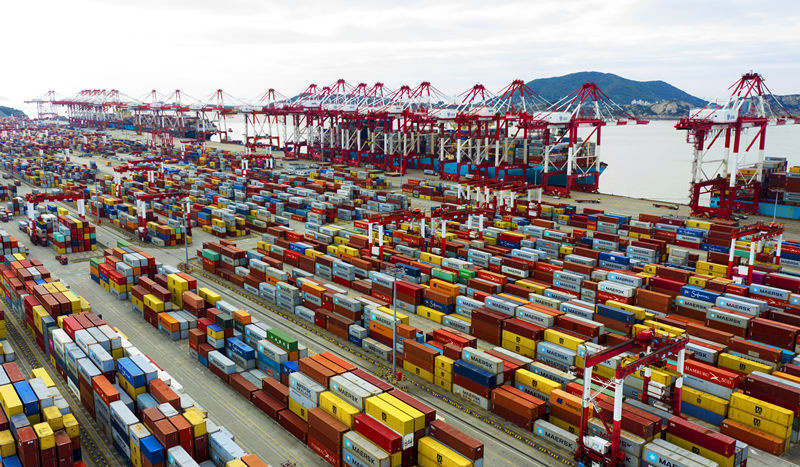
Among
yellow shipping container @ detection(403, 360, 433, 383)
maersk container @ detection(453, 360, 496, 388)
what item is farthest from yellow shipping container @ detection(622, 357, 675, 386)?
yellow shipping container @ detection(403, 360, 433, 383)

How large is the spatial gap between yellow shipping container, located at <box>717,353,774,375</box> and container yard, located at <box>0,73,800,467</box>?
0.38 ft

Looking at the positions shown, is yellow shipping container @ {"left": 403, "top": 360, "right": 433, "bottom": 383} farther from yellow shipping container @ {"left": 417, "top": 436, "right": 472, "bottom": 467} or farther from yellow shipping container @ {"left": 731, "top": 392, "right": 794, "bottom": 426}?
yellow shipping container @ {"left": 731, "top": 392, "right": 794, "bottom": 426}

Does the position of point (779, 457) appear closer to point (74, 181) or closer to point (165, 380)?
point (165, 380)

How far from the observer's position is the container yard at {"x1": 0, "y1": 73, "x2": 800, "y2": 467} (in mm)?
25375

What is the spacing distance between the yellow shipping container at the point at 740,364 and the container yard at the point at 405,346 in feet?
0.38

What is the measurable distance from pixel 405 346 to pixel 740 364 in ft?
68.4

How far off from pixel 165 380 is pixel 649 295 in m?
37.4

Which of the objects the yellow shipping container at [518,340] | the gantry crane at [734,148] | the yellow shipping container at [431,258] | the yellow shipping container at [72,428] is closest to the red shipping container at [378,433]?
the yellow shipping container at [72,428]

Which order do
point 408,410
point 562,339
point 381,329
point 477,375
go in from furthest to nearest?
point 381,329, point 562,339, point 477,375, point 408,410

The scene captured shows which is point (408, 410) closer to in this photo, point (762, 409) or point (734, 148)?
point (762, 409)

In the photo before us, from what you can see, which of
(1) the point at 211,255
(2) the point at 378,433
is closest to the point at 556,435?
(2) the point at 378,433

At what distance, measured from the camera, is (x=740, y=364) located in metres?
33.1

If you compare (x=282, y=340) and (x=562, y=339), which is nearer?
(x=282, y=340)

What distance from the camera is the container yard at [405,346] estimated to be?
2538 cm
